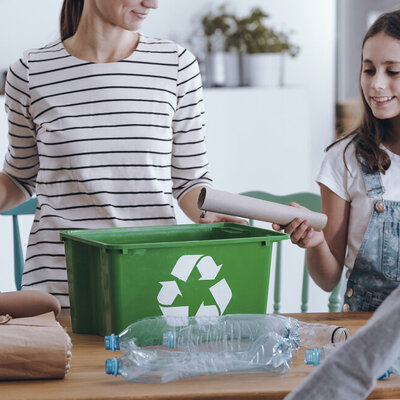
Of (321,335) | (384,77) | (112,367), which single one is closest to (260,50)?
(384,77)

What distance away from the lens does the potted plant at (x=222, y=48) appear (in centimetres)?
319

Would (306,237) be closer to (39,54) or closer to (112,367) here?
(112,367)

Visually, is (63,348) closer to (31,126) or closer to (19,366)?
(19,366)

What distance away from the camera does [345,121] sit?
3.52 meters

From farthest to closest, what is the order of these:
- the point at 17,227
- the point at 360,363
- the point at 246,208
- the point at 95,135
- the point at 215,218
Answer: the point at 17,227
the point at 95,135
the point at 215,218
the point at 246,208
the point at 360,363

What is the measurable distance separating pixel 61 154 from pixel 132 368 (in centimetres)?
63

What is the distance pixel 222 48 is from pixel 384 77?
1911mm

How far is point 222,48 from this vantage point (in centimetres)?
326

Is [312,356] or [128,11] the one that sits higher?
[128,11]

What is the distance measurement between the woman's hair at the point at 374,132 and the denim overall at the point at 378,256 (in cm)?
7

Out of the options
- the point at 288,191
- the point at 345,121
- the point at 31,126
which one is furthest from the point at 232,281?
the point at 345,121

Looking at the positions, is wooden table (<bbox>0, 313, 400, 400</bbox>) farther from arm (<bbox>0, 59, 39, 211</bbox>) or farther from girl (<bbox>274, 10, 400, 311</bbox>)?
arm (<bbox>0, 59, 39, 211</bbox>)

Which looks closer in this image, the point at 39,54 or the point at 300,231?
the point at 300,231

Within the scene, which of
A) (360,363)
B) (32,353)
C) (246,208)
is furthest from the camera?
(246,208)
